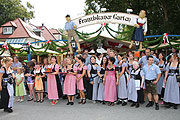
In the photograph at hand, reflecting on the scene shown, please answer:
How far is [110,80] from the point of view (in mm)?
5984

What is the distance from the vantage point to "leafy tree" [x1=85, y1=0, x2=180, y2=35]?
15.0m

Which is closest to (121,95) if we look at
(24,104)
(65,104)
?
(65,104)

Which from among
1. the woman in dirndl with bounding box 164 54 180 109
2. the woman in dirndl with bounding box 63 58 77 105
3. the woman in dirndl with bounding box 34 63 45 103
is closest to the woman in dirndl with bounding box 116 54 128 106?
the woman in dirndl with bounding box 164 54 180 109

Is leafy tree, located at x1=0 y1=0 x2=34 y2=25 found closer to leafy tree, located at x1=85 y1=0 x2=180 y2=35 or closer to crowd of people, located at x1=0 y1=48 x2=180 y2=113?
leafy tree, located at x1=85 y1=0 x2=180 y2=35

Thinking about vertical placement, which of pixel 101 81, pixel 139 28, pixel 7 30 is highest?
pixel 7 30

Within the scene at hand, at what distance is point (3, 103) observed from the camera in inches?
210

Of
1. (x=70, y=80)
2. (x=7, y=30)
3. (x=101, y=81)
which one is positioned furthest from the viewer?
(x=7, y=30)

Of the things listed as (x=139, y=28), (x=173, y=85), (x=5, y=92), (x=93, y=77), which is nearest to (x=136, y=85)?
(x=173, y=85)

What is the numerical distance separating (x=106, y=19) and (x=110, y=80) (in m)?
3.15

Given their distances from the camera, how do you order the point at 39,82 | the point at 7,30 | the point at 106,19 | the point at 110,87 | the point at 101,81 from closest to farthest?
the point at 110,87 → the point at 101,81 → the point at 39,82 → the point at 106,19 → the point at 7,30

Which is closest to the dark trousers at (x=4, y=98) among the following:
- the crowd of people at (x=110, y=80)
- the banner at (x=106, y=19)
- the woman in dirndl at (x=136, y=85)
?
the crowd of people at (x=110, y=80)

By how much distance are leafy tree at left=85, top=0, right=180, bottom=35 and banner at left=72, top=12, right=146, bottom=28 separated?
338 inches

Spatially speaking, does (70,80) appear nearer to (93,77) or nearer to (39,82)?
(93,77)

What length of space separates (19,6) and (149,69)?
35338 millimetres
